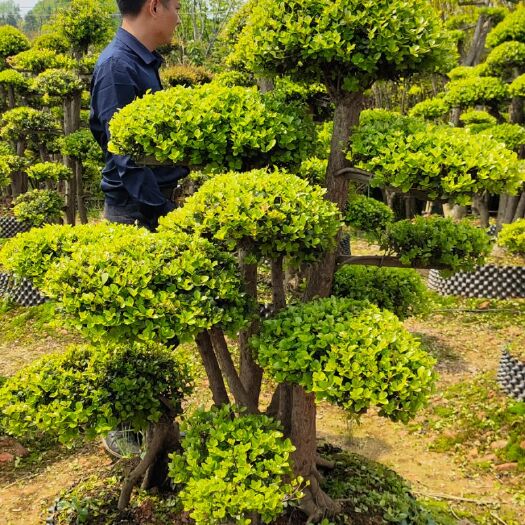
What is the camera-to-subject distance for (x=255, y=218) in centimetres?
246

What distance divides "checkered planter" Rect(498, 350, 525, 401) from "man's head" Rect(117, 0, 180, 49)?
179 inches

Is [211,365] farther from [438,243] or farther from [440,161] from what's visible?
[440,161]

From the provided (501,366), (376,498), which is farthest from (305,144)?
(501,366)

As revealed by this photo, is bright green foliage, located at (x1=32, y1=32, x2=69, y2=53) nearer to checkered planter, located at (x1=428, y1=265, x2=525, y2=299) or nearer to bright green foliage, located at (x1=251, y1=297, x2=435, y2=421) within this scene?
checkered planter, located at (x1=428, y1=265, x2=525, y2=299)

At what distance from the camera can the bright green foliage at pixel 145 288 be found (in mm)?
2346

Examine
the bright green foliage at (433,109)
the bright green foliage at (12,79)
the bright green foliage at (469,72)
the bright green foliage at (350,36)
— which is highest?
the bright green foliage at (469,72)

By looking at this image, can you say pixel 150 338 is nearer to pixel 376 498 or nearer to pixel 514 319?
pixel 376 498

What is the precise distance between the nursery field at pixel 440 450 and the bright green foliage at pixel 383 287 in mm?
495

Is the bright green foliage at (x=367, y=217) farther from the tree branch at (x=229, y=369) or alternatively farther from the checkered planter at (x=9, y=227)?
the checkered planter at (x=9, y=227)

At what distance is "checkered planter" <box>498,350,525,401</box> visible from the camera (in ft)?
18.6

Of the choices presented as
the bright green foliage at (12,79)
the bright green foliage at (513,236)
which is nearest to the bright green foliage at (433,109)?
the bright green foliage at (513,236)

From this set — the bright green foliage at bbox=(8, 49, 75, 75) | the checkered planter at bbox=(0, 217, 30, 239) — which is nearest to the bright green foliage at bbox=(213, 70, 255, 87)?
the bright green foliage at bbox=(8, 49, 75, 75)

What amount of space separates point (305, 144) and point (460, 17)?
436 inches

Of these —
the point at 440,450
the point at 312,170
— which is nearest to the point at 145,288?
the point at 312,170
